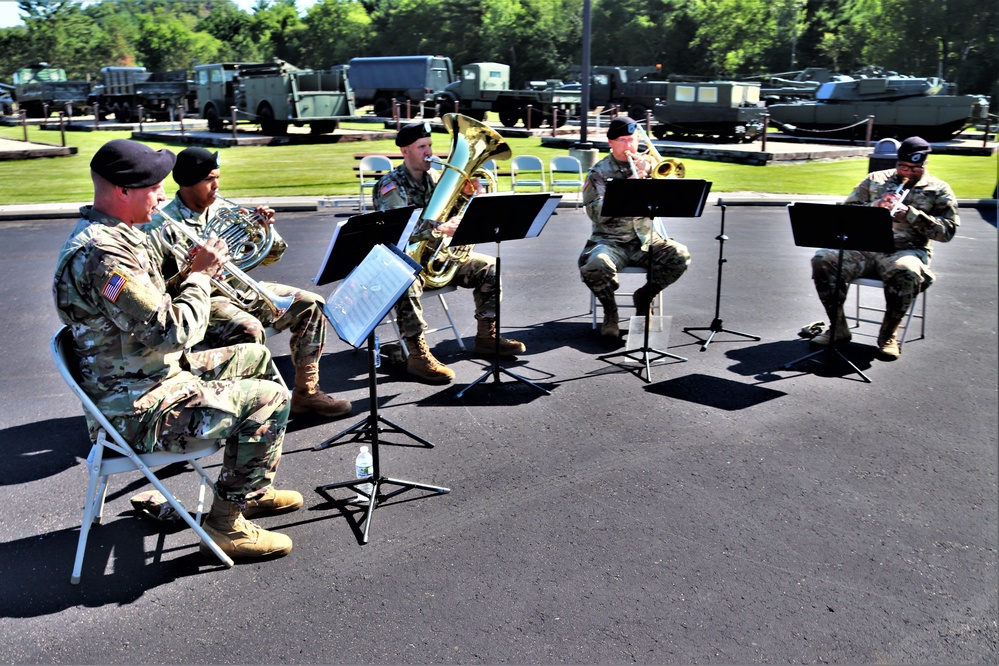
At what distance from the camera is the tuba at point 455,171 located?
6039 millimetres

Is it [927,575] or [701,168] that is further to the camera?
[701,168]

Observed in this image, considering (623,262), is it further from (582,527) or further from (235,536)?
(235,536)

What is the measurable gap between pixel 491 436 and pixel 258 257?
1840 millimetres

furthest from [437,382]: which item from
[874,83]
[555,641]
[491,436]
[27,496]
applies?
[874,83]

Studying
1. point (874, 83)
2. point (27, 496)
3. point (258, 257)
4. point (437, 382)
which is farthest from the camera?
point (874, 83)

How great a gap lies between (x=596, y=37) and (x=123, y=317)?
8386 centimetres

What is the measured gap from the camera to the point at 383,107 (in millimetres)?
39938

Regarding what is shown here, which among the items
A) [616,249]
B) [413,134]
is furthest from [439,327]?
[413,134]

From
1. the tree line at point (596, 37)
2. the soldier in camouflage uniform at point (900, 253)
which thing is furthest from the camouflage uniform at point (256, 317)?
the tree line at point (596, 37)

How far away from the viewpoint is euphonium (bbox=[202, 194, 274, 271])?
17.2 ft

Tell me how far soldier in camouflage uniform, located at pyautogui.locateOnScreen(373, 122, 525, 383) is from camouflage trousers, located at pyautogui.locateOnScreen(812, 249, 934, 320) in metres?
2.59

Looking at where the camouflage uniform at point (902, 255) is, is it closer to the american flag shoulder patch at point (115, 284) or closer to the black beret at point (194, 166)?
the black beret at point (194, 166)

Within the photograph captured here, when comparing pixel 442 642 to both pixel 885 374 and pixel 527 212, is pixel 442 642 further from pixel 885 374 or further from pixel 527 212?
pixel 885 374

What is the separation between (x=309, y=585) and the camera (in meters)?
3.78
